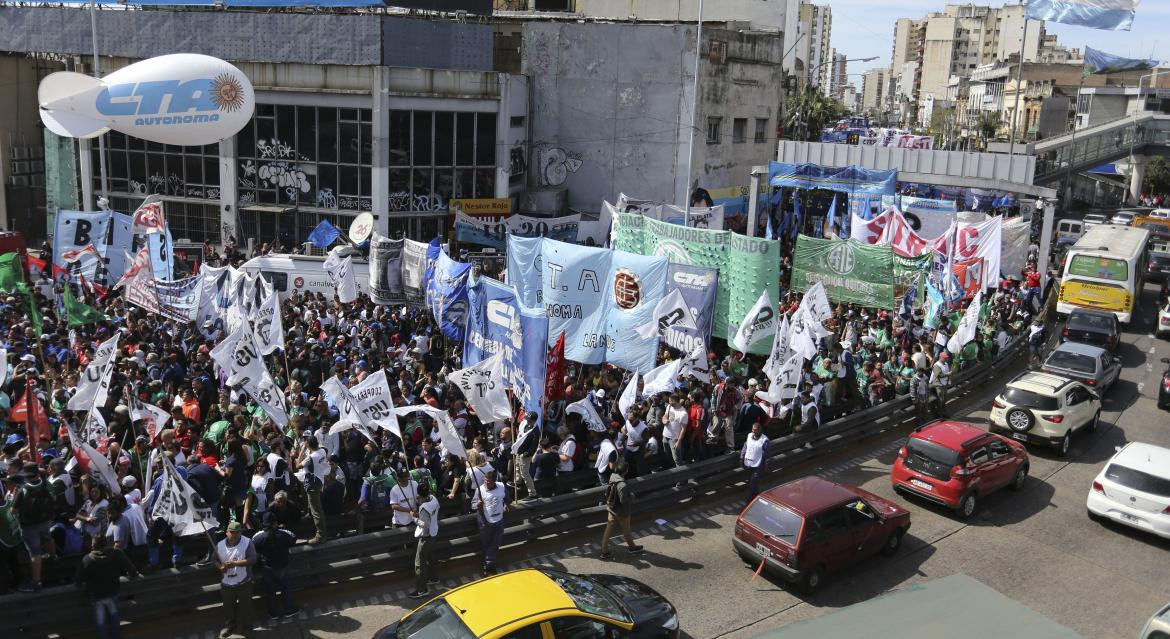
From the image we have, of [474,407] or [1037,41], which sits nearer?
[474,407]

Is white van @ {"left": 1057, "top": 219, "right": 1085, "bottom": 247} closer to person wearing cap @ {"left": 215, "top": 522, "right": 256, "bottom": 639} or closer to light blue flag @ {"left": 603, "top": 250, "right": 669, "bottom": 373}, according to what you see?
light blue flag @ {"left": 603, "top": 250, "right": 669, "bottom": 373}

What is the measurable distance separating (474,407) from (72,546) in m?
5.66

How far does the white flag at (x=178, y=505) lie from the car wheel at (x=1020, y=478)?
44.7 ft

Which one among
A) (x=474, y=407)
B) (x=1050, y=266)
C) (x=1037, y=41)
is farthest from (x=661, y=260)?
(x=1037, y=41)

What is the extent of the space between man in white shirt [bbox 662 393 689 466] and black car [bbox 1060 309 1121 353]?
1668 cm

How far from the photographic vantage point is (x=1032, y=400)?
19094 mm

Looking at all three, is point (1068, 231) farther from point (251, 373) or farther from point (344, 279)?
point (251, 373)

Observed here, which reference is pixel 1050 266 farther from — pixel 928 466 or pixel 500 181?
pixel 928 466

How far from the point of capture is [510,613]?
9.03 meters

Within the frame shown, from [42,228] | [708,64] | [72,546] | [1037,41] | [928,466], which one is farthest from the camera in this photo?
[1037,41]

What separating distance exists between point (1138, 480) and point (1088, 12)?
16265mm

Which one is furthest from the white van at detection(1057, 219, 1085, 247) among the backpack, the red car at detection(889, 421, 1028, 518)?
the backpack

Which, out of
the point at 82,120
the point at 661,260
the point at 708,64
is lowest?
the point at 661,260

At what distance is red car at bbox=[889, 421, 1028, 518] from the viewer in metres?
15.5
